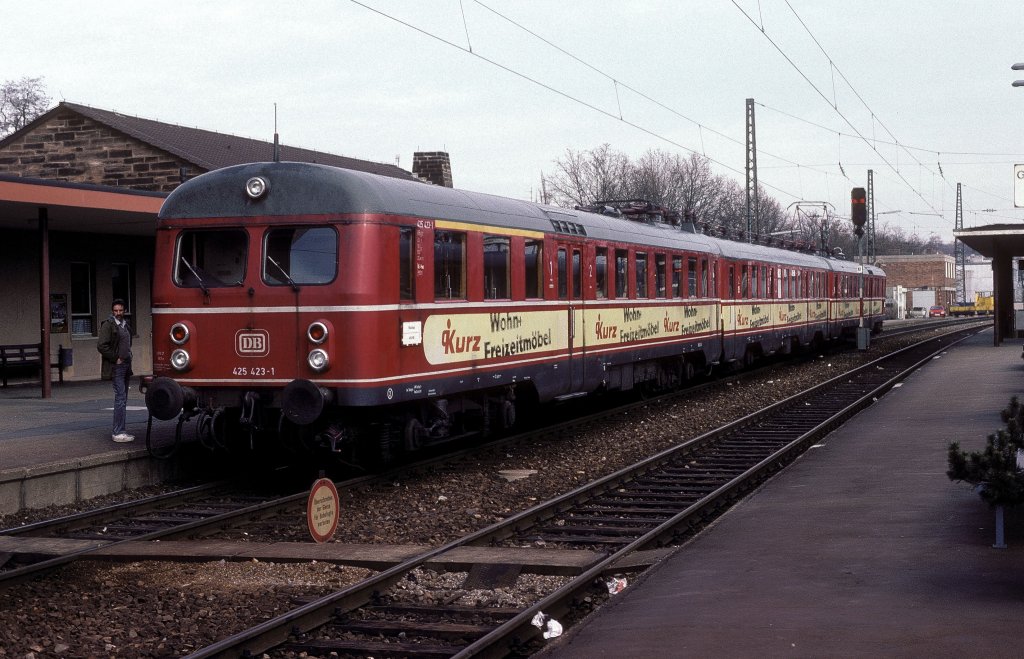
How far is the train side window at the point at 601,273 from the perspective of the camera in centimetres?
1655

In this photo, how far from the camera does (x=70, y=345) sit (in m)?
22.8

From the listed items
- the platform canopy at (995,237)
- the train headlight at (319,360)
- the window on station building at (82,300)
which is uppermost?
the platform canopy at (995,237)

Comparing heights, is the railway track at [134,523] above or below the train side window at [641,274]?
below

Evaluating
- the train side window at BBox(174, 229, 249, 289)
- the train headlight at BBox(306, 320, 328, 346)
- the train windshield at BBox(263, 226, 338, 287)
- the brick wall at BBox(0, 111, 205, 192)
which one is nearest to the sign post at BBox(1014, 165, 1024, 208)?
the train windshield at BBox(263, 226, 338, 287)

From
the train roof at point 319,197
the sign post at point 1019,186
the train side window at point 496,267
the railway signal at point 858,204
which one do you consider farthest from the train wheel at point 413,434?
the railway signal at point 858,204

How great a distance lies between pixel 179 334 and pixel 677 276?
36.0 feet

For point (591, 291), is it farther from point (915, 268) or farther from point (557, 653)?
point (915, 268)

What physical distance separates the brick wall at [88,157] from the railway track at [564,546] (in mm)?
16439

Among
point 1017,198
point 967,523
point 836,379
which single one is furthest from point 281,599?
point 836,379

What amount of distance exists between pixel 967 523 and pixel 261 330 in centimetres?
639

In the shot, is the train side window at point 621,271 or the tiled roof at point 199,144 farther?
the tiled roof at point 199,144

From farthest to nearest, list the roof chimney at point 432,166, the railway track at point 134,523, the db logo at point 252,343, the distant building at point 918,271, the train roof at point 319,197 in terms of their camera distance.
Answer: the distant building at point 918,271
the roof chimney at point 432,166
the db logo at point 252,343
the train roof at point 319,197
the railway track at point 134,523

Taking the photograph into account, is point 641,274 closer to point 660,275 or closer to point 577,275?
point 660,275

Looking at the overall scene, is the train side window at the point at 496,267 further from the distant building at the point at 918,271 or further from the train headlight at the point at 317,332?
the distant building at the point at 918,271
